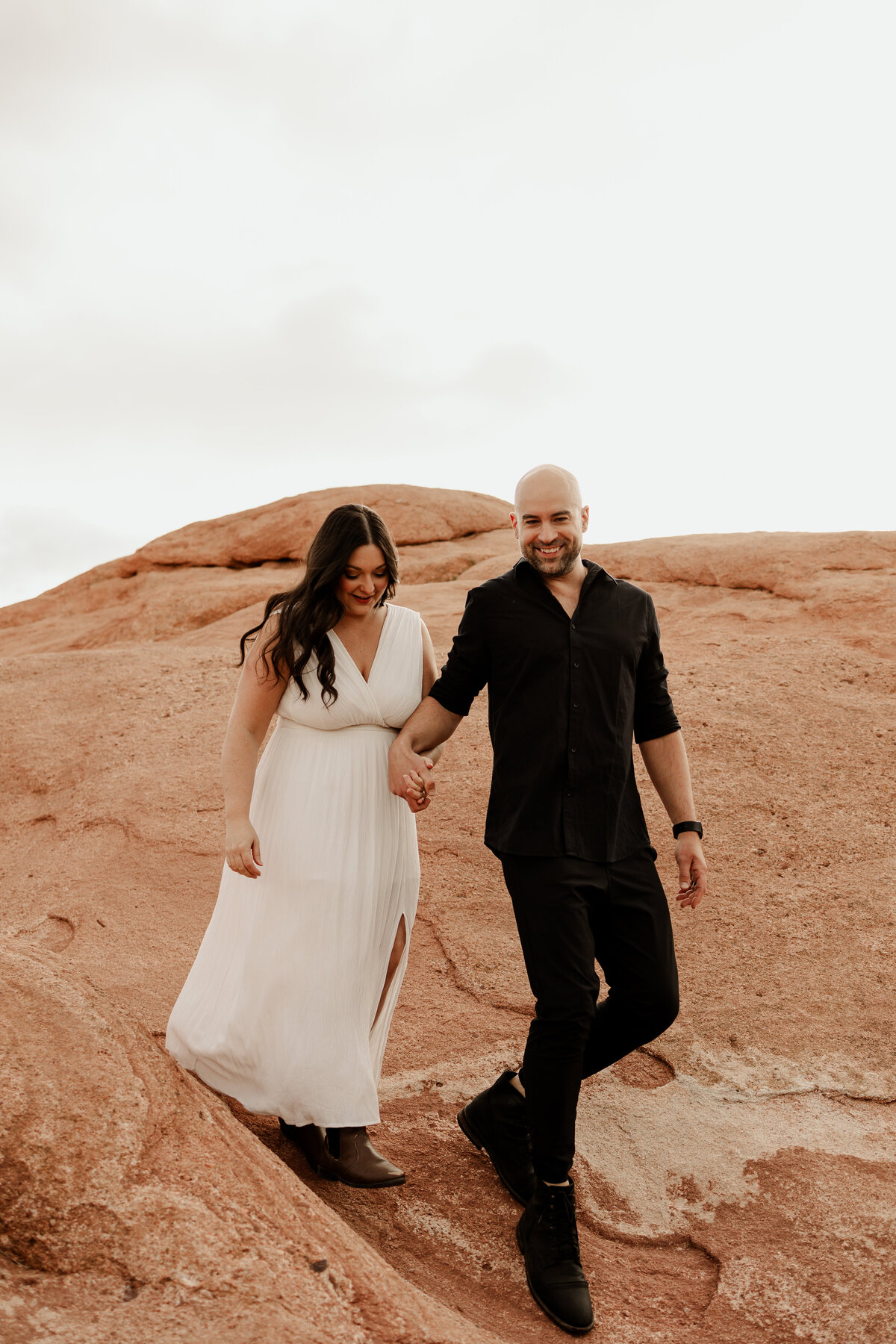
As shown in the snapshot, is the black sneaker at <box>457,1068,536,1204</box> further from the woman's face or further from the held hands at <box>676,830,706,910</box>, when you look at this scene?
the woman's face

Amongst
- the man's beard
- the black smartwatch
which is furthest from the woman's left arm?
the black smartwatch

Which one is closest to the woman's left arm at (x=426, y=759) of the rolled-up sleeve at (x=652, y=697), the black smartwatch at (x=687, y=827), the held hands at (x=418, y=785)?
the held hands at (x=418, y=785)

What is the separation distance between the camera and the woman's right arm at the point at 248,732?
2953mm

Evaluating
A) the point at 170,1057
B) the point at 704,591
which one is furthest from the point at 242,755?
the point at 704,591

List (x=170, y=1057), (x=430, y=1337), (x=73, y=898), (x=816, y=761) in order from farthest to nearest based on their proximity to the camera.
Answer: (x=816, y=761), (x=73, y=898), (x=170, y=1057), (x=430, y=1337)

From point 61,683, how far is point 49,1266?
735 centimetres

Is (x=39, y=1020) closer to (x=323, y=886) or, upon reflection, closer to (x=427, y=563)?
(x=323, y=886)

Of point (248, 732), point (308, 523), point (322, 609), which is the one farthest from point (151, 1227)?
point (308, 523)

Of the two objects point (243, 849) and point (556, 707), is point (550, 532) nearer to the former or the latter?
point (556, 707)

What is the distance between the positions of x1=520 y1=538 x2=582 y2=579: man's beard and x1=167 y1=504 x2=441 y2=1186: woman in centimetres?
49

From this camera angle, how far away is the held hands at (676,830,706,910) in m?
2.95

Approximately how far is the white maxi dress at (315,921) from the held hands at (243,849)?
77 millimetres

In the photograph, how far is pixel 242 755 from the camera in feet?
9.87

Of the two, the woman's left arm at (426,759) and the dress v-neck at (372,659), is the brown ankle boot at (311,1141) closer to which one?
the woman's left arm at (426,759)
